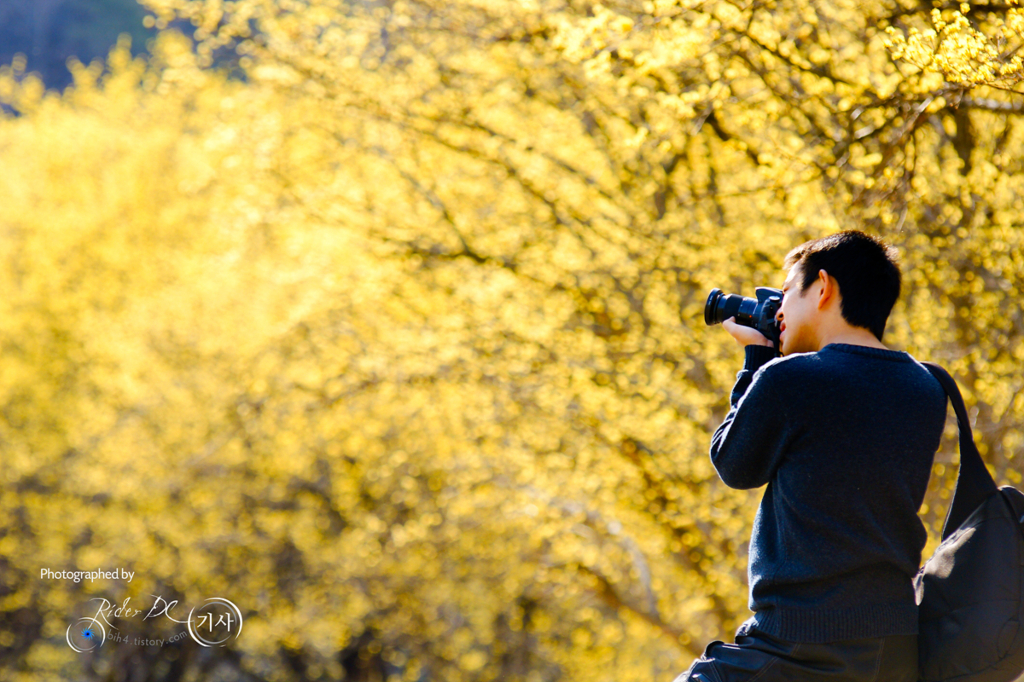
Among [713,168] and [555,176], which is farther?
[555,176]

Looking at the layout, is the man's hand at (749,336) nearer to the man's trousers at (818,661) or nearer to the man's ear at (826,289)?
the man's ear at (826,289)

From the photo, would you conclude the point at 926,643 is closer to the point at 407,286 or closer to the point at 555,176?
the point at 555,176

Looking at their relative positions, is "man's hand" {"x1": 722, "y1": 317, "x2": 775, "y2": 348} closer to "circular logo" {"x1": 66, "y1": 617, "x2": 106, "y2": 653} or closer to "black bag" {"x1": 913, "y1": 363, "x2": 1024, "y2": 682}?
"black bag" {"x1": 913, "y1": 363, "x2": 1024, "y2": 682}

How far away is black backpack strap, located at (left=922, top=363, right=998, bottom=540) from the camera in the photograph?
1717 millimetres

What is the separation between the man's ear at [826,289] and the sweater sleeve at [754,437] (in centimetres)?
21

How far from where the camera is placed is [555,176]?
23.2ft

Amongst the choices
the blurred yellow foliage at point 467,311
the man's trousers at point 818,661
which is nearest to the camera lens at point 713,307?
the man's trousers at point 818,661

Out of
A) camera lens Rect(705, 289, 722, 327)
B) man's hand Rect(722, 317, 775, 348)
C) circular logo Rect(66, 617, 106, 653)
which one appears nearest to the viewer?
man's hand Rect(722, 317, 775, 348)

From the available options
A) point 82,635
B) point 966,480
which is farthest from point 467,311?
point 82,635

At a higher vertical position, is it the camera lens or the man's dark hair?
the man's dark hair

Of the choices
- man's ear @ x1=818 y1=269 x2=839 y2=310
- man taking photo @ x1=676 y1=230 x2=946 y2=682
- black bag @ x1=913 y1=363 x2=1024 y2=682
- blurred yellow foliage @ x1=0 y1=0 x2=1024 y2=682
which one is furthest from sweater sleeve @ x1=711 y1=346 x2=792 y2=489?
blurred yellow foliage @ x1=0 y1=0 x2=1024 y2=682

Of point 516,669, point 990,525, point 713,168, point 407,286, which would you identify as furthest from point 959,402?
point 516,669

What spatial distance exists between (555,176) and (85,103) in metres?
14.3

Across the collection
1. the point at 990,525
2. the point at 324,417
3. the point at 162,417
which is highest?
the point at 990,525
